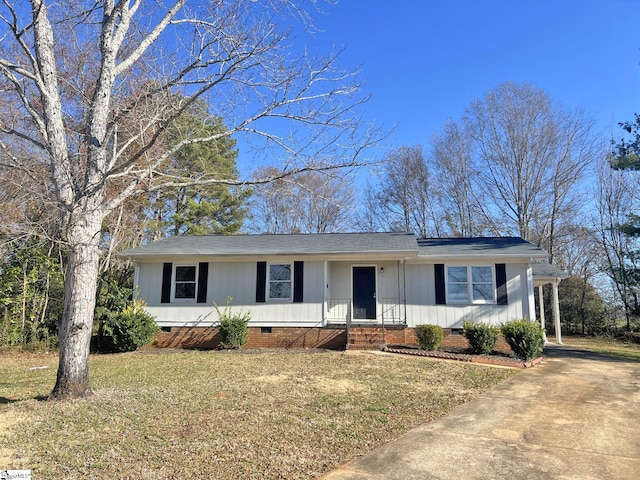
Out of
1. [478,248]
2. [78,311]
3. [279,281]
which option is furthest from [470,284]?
[78,311]

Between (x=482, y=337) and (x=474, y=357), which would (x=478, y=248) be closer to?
(x=482, y=337)

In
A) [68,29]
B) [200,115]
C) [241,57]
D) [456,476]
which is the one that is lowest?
[456,476]

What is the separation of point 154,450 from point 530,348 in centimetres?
911

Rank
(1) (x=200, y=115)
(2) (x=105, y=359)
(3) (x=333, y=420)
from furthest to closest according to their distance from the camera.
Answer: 1. (2) (x=105, y=359)
2. (1) (x=200, y=115)
3. (3) (x=333, y=420)

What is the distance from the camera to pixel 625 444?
4.51 m

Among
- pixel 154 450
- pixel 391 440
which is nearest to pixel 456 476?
pixel 391 440

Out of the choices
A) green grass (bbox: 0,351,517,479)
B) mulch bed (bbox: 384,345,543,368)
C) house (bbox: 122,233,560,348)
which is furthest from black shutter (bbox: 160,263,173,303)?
mulch bed (bbox: 384,345,543,368)

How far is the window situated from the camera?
13531mm

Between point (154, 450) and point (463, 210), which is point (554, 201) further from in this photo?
point (154, 450)

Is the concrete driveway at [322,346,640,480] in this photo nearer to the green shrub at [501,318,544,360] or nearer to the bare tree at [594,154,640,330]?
the green shrub at [501,318,544,360]

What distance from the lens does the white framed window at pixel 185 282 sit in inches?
546

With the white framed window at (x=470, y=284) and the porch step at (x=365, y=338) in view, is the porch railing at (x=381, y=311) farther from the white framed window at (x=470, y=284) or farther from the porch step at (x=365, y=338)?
the white framed window at (x=470, y=284)

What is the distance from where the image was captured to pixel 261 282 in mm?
13547

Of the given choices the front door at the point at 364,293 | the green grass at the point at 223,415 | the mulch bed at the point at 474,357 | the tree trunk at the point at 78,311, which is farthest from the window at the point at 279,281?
the tree trunk at the point at 78,311
